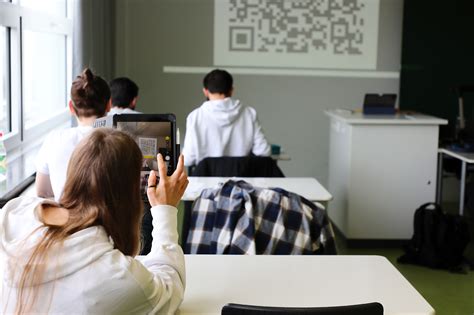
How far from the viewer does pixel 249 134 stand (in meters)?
4.97

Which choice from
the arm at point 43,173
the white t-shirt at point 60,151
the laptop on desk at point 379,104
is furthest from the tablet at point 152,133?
the laptop on desk at point 379,104

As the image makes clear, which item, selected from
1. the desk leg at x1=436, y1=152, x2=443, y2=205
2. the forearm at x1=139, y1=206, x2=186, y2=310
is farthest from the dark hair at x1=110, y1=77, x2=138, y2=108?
the forearm at x1=139, y1=206, x2=186, y2=310

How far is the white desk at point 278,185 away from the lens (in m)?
3.71

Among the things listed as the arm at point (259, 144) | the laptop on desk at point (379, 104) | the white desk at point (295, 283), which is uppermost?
the laptop on desk at point (379, 104)

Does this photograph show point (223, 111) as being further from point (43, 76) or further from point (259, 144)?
point (43, 76)

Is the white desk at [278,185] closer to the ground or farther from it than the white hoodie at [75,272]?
closer to the ground

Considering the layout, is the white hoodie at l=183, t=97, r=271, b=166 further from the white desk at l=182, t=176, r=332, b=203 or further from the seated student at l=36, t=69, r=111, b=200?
the seated student at l=36, t=69, r=111, b=200

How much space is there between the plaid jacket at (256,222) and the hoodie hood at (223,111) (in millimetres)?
1635

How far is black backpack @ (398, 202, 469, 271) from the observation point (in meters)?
4.95

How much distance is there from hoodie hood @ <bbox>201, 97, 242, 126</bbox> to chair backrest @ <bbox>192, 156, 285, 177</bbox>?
0.59m

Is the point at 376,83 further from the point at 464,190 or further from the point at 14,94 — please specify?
the point at 14,94

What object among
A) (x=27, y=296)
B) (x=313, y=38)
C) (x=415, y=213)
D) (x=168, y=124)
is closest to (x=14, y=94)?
(x=168, y=124)

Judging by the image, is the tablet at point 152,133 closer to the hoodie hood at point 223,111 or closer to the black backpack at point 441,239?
the hoodie hood at point 223,111

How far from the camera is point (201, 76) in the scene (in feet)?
23.6
